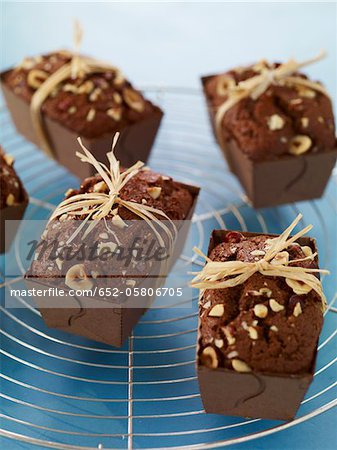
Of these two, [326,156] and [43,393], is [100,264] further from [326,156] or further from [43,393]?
[326,156]

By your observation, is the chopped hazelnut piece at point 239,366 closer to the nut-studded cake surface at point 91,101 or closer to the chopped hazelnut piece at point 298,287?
the chopped hazelnut piece at point 298,287

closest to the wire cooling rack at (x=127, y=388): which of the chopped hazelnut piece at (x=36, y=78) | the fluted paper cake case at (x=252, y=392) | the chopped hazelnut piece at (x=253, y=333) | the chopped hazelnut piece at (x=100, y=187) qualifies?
the fluted paper cake case at (x=252, y=392)

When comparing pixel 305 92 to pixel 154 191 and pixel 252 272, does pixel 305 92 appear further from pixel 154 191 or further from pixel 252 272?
pixel 252 272

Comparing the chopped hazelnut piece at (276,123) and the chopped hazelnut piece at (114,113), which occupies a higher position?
the chopped hazelnut piece at (276,123)

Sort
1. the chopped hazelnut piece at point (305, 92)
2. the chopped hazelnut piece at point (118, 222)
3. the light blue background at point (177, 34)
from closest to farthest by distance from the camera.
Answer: the chopped hazelnut piece at point (118, 222) → the chopped hazelnut piece at point (305, 92) → the light blue background at point (177, 34)

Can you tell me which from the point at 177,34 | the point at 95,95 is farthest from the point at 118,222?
the point at 177,34

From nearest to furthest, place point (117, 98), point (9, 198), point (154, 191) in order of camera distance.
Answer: point (154, 191) < point (9, 198) < point (117, 98)

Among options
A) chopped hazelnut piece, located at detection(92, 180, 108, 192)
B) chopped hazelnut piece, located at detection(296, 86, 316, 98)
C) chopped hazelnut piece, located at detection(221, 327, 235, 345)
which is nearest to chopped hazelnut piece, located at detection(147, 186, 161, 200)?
chopped hazelnut piece, located at detection(92, 180, 108, 192)
